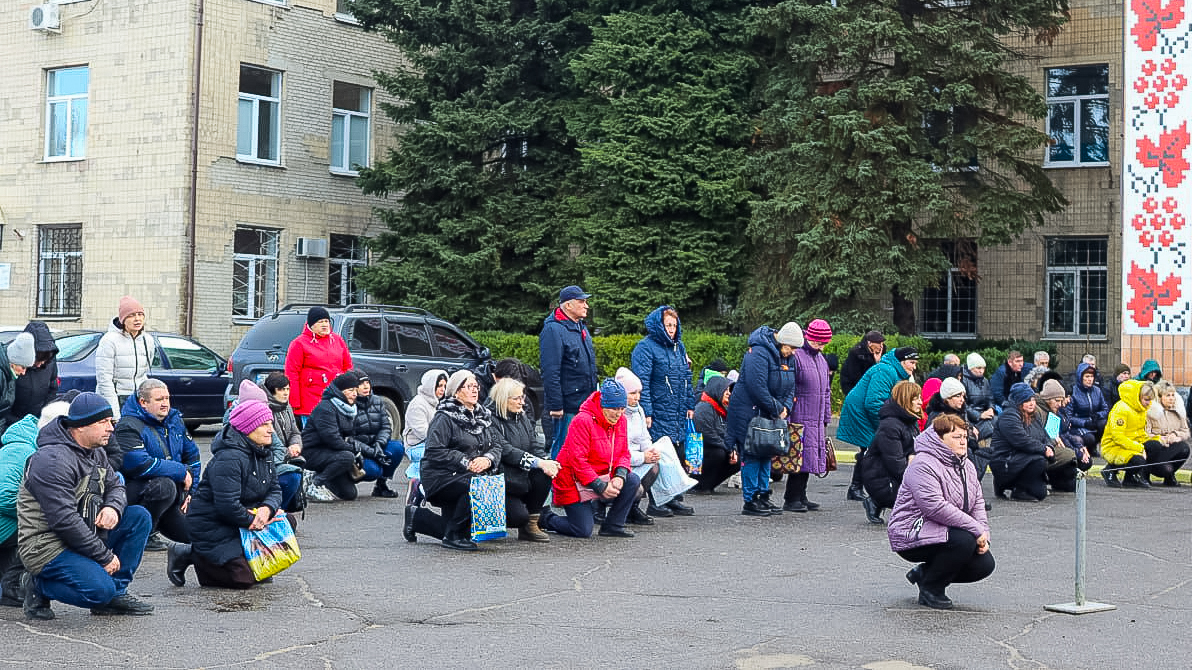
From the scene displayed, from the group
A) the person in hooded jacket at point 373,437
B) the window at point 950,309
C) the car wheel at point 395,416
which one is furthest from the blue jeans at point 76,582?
the window at point 950,309

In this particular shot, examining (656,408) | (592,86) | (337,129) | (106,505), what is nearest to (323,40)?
(337,129)

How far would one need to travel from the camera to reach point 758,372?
1388cm

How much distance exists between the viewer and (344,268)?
34719 millimetres

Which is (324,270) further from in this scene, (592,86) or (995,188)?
(995,188)

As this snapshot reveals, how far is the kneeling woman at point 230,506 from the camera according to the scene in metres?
9.63

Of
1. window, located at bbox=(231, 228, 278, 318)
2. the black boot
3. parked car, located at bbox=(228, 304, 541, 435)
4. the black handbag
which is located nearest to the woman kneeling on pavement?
the black boot

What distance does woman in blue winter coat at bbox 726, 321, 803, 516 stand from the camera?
13.9 m

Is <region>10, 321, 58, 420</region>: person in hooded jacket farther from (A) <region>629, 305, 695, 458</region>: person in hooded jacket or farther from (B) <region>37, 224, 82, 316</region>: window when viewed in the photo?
(B) <region>37, 224, 82, 316</region>: window

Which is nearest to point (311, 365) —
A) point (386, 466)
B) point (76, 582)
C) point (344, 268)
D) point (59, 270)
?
point (386, 466)

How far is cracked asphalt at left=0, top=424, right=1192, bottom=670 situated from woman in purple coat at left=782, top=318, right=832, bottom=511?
1.34m

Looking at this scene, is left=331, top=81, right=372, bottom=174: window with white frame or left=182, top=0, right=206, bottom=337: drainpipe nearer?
left=182, top=0, right=206, bottom=337: drainpipe

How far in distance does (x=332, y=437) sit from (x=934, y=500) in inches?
285

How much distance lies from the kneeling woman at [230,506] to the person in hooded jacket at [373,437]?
498 centimetres

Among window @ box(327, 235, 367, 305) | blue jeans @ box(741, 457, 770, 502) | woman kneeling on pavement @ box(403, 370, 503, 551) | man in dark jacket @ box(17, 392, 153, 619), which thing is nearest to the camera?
man in dark jacket @ box(17, 392, 153, 619)
